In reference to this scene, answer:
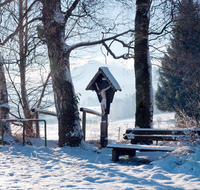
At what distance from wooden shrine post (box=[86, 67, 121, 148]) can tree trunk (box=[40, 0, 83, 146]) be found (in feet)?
3.06

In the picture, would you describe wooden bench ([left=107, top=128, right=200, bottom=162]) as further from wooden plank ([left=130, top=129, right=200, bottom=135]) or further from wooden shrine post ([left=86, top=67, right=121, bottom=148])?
wooden shrine post ([left=86, top=67, right=121, bottom=148])

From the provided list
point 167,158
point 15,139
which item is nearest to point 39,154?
point 15,139

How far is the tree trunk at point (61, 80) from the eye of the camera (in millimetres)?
6973

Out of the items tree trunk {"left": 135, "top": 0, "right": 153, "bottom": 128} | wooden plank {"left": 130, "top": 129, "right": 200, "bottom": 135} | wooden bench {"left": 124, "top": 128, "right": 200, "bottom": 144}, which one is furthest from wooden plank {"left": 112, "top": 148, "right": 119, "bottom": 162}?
tree trunk {"left": 135, "top": 0, "right": 153, "bottom": 128}

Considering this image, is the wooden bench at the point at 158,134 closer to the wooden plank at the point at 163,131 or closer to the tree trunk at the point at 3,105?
the wooden plank at the point at 163,131

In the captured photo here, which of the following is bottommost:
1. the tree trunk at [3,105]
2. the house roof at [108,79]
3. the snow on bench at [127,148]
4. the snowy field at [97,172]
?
the snowy field at [97,172]

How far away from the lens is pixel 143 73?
24.3 ft

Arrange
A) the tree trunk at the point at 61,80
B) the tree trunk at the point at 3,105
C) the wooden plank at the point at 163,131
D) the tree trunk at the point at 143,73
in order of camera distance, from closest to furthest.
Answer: the wooden plank at the point at 163,131, the tree trunk at the point at 61,80, the tree trunk at the point at 143,73, the tree trunk at the point at 3,105

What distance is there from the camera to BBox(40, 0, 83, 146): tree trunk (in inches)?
275

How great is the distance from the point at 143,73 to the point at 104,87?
144cm

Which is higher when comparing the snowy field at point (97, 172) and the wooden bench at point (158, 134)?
the wooden bench at point (158, 134)

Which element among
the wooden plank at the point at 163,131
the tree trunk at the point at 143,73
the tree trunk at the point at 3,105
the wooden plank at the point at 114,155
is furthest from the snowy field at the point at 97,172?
the tree trunk at the point at 3,105

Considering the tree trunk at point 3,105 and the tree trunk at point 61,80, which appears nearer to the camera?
the tree trunk at point 61,80

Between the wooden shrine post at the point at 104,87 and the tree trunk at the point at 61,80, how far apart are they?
0.93m
